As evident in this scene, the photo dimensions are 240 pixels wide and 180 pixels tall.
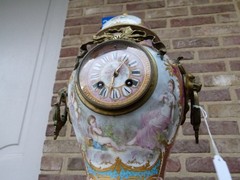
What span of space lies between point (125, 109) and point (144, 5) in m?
0.97

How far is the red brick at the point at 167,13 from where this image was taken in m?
1.32

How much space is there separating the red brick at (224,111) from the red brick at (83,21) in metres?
0.70

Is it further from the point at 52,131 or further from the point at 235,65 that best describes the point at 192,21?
the point at 52,131

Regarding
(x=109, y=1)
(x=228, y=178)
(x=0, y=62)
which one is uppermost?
(x=109, y=1)

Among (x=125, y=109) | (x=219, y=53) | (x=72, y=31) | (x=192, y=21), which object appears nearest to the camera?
(x=125, y=109)

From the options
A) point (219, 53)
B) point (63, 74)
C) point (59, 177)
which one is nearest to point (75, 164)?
point (59, 177)

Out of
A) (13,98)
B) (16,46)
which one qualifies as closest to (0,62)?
(16,46)

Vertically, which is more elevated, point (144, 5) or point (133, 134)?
point (144, 5)

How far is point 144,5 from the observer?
4.52ft

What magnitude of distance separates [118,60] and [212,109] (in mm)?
637

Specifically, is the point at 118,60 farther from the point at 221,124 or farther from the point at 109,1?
the point at 109,1

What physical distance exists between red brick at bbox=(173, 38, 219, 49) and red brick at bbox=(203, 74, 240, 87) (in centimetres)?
16

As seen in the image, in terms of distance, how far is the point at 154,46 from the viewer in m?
0.63

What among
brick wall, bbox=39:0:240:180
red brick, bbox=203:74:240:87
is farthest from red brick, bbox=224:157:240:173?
red brick, bbox=203:74:240:87
